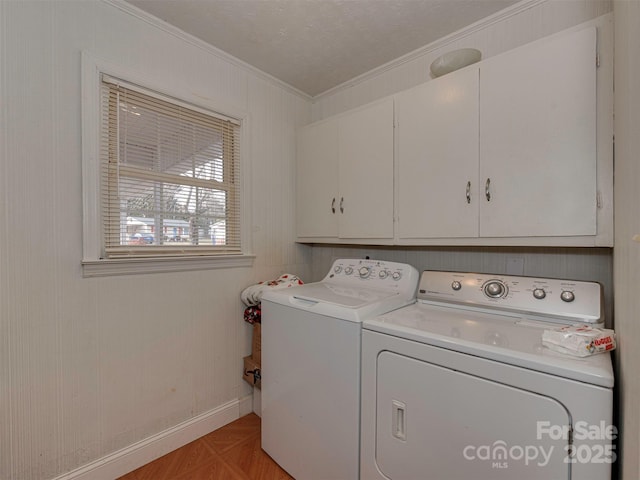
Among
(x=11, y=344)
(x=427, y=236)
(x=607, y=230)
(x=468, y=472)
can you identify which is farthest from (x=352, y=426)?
(x=11, y=344)

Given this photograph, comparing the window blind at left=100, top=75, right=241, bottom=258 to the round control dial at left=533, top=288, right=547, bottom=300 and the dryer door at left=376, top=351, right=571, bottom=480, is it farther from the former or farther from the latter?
the round control dial at left=533, top=288, right=547, bottom=300

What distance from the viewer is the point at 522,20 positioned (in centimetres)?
156

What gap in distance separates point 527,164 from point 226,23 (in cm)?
171

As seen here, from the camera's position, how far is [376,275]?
1.77 metres

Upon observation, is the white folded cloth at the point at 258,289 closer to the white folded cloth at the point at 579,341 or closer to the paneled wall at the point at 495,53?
the paneled wall at the point at 495,53

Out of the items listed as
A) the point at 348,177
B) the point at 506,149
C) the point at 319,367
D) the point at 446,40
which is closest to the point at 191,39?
the point at 348,177

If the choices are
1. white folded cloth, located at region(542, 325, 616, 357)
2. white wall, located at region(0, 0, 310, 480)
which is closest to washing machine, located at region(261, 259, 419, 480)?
white wall, located at region(0, 0, 310, 480)

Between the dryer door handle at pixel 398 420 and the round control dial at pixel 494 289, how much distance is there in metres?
0.66

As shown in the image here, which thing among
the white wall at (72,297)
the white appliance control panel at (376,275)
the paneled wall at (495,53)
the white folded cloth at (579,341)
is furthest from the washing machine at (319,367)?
the white folded cloth at (579,341)

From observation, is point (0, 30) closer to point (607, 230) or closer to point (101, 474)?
point (101, 474)

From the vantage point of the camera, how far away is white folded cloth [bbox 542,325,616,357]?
2.92 feet

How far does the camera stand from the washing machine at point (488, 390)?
0.82 meters

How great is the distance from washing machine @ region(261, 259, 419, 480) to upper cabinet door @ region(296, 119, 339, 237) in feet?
1.72

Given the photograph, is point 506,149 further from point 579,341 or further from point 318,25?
point 318,25
